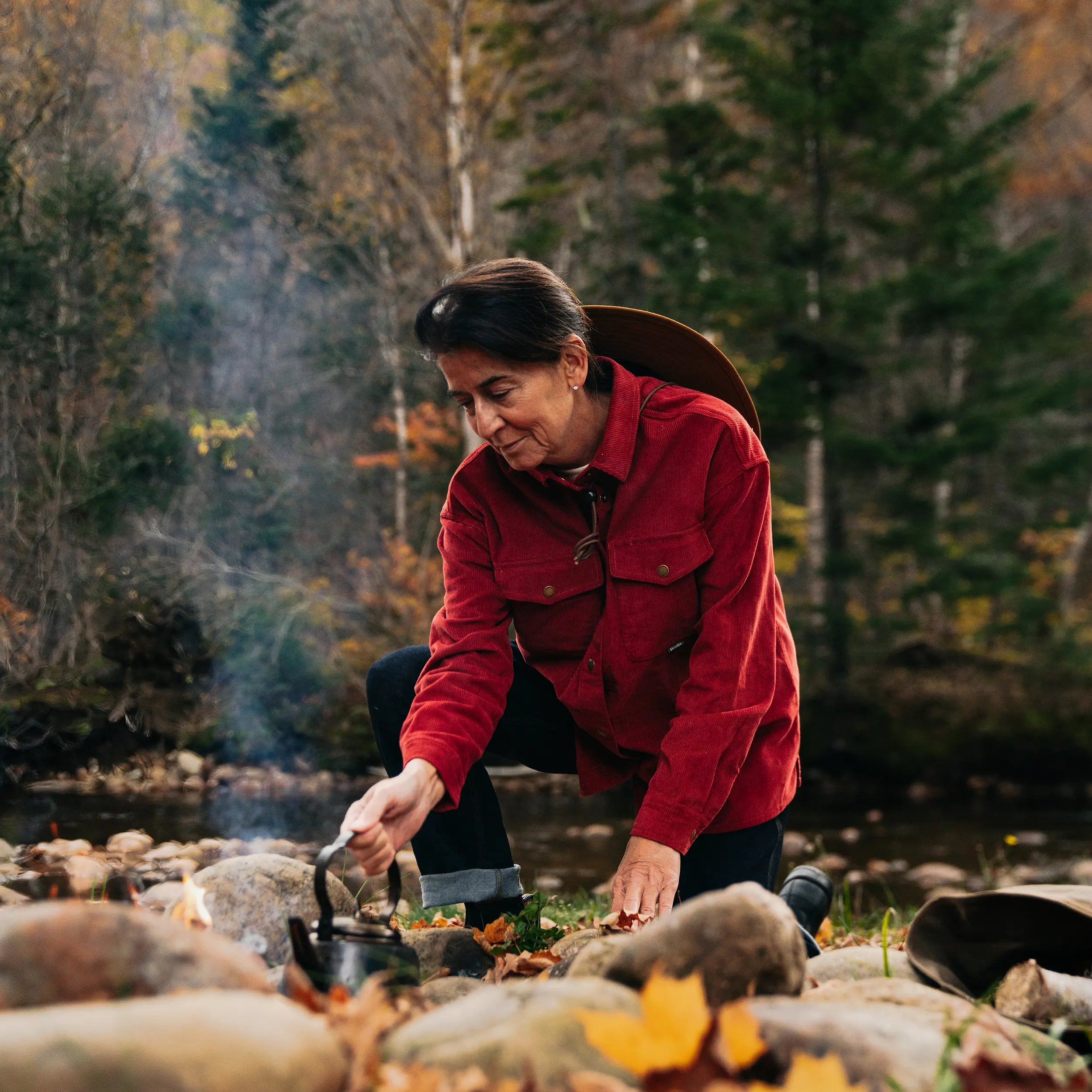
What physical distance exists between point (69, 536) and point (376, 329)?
17.9 ft

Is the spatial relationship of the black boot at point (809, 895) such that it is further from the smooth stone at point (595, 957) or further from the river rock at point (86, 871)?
the river rock at point (86, 871)

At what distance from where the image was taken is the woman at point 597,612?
7.17ft

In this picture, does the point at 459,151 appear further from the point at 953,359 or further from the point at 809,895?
the point at 809,895

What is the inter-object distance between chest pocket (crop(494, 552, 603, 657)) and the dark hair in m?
0.49

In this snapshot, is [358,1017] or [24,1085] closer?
[24,1085]

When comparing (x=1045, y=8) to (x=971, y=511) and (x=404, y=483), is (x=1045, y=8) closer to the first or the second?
(x=971, y=511)

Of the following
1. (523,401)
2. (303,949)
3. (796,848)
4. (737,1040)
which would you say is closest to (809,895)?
(523,401)

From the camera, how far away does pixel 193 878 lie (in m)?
2.26

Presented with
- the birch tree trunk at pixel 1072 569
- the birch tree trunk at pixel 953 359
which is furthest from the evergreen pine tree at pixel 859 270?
the birch tree trunk at pixel 1072 569

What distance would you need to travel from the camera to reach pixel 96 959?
128 cm

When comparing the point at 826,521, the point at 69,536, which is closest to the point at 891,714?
the point at 826,521

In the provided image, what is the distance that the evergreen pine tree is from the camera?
9.42m

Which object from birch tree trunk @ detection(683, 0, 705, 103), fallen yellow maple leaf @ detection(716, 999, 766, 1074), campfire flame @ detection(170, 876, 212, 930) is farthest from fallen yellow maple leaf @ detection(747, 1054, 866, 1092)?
birch tree trunk @ detection(683, 0, 705, 103)

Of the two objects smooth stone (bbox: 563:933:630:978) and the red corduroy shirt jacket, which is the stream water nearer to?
the red corduroy shirt jacket
